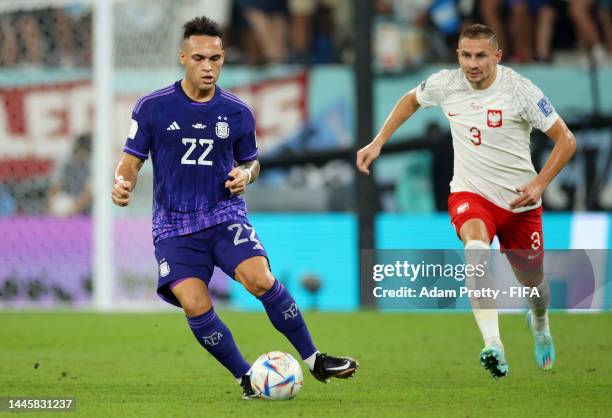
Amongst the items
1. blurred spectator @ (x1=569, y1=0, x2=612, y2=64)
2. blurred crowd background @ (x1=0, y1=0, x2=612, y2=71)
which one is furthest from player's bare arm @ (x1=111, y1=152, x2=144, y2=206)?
blurred spectator @ (x1=569, y1=0, x2=612, y2=64)

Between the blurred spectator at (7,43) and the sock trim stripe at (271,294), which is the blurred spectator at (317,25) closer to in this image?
the blurred spectator at (7,43)

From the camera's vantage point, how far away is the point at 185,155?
301 inches

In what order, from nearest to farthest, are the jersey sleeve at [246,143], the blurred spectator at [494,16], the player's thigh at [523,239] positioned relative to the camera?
1. the jersey sleeve at [246,143]
2. the player's thigh at [523,239]
3. the blurred spectator at [494,16]

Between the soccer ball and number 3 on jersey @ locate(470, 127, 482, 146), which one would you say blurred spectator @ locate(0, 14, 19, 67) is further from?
the soccer ball

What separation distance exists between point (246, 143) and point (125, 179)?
831 mm

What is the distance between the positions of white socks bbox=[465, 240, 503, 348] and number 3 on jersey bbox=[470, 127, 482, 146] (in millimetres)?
789

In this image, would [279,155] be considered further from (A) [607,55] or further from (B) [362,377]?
(B) [362,377]

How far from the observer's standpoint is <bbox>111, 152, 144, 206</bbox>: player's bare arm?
7316 mm

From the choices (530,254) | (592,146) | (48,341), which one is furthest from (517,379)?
(592,146)

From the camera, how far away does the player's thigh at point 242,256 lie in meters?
7.54

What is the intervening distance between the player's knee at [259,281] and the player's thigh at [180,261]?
28 cm

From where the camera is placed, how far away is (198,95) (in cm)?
777

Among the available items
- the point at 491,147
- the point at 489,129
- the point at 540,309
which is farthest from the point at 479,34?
the point at 540,309

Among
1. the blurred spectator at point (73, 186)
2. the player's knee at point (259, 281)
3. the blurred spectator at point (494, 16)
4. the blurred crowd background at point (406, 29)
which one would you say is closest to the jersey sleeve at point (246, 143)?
the player's knee at point (259, 281)
